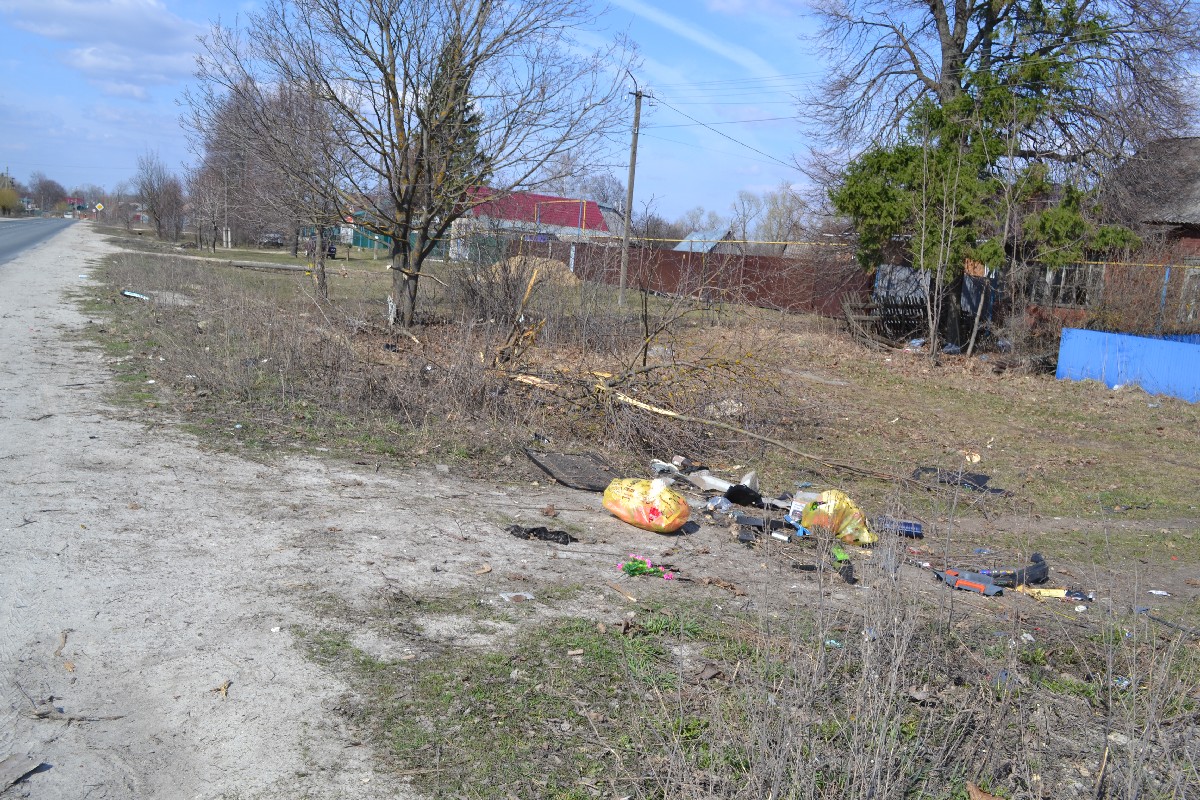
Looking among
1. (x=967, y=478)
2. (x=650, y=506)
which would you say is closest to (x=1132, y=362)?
(x=967, y=478)

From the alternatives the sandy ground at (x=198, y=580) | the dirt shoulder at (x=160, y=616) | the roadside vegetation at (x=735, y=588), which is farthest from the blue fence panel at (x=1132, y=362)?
the dirt shoulder at (x=160, y=616)

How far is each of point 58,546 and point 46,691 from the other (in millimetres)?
1619

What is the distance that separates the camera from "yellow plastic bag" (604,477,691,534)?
6207 mm

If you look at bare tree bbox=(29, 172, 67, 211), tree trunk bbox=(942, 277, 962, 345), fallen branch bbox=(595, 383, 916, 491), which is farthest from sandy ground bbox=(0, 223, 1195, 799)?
bare tree bbox=(29, 172, 67, 211)

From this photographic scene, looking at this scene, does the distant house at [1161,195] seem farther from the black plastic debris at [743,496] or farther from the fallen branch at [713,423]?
the black plastic debris at [743,496]

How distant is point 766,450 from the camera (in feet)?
29.7

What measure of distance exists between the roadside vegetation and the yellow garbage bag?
39 centimetres

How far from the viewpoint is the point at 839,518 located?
6.29 meters

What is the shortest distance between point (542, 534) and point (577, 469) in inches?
70.9

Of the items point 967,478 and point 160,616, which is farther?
point 967,478

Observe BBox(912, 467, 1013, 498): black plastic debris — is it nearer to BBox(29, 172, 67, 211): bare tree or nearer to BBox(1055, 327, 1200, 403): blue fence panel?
BBox(1055, 327, 1200, 403): blue fence panel

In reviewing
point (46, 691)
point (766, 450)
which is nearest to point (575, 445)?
point (766, 450)

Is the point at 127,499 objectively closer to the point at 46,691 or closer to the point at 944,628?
the point at 46,691

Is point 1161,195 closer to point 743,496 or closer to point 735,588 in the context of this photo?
point 743,496
